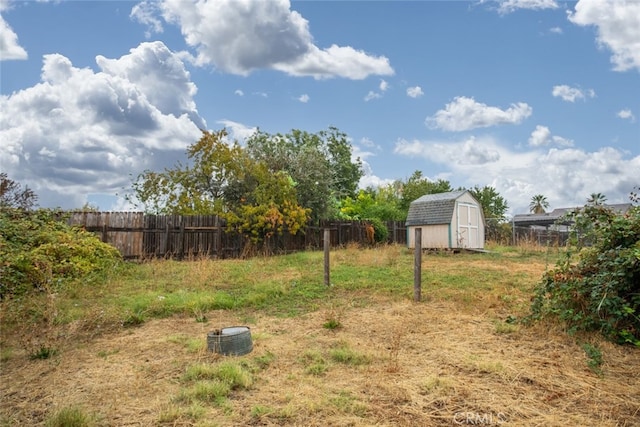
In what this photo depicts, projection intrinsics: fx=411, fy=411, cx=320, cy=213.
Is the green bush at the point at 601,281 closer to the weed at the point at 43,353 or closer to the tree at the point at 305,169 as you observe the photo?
the weed at the point at 43,353

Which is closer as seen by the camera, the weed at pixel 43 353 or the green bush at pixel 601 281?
the weed at pixel 43 353

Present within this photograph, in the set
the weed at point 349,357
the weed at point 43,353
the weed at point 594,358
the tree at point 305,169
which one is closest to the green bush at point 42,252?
the weed at point 43,353

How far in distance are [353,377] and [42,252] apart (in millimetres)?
7109

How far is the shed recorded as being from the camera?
1638cm

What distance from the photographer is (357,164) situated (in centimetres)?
3095

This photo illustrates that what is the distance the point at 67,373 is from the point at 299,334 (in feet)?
7.49

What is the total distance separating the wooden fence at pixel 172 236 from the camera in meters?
11.5

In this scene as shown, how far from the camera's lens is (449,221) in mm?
16297

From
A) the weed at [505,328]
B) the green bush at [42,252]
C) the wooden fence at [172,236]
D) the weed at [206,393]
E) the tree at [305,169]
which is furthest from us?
the tree at [305,169]

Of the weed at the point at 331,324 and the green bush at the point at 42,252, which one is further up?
the green bush at the point at 42,252

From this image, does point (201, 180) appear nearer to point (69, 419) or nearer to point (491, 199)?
point (69, 419)

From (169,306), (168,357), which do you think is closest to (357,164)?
(169,306)

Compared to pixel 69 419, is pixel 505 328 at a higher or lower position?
higher

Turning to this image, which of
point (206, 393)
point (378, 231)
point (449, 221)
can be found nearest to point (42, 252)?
point (206, 393)
